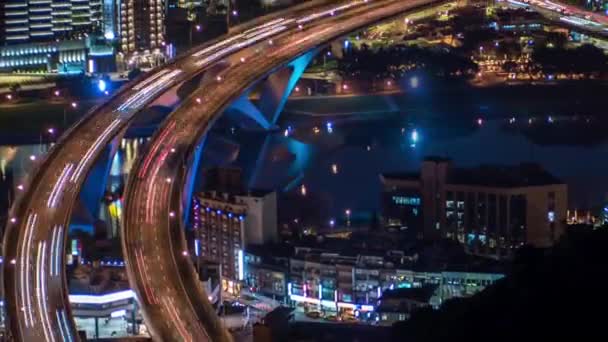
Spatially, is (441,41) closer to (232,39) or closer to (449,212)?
(232,39)

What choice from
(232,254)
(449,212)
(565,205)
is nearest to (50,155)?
(232,254)

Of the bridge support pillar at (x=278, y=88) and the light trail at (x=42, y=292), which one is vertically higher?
the bridge support pillar at (x=278, y=88)

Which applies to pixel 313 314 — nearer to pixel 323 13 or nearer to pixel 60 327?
pixel 60 327

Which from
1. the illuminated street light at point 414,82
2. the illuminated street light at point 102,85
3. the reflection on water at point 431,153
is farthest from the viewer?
the illuminated street light at point 414,82

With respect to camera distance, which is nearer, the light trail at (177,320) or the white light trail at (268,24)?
the light trail at (177,320)

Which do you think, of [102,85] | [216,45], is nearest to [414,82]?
[216,45]

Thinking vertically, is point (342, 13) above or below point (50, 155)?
above

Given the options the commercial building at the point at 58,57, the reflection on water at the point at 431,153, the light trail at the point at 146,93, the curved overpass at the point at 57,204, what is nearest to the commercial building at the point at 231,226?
the curved overpass at the point at 57,204

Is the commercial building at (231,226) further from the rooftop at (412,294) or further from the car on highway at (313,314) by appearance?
the rooftop at (412,294)
